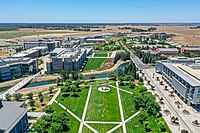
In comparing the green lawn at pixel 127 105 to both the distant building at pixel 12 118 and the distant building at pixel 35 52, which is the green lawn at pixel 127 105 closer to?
the distant building at pixel 12 118

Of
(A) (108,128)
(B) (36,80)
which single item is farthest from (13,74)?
(A) (108,128)

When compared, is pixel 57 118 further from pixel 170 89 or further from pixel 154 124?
pixel 170 89

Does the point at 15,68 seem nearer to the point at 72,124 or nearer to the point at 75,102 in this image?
the point at 75,102

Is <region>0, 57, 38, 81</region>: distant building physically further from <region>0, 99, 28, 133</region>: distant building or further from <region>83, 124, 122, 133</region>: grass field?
<region>83, 124, 122, 133</region>: grass field

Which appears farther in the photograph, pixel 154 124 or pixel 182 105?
pixel 182 105

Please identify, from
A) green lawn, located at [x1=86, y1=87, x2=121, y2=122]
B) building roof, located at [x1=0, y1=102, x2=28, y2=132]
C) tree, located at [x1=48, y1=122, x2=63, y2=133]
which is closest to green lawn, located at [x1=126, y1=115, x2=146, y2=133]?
green lawn, located at [x1=86, y1=87, x2=121, y2=122]
